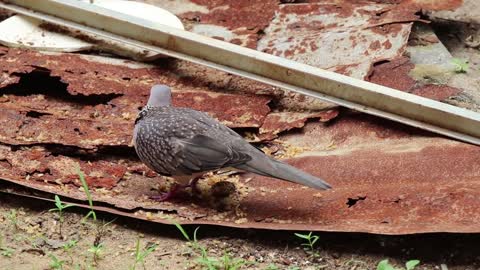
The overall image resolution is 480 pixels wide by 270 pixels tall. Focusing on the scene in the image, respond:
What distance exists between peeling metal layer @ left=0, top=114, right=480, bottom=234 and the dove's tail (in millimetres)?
195

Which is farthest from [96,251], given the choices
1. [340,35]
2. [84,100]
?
[340,35]

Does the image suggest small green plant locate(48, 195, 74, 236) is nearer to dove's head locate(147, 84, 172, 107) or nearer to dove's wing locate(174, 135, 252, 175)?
dove's wing locate(174, 135, 252, 175)

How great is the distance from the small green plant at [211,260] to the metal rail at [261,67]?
4.14 feet

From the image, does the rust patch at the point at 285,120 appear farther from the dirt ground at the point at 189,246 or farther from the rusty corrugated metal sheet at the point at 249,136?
the dirt ground at the point at 189,246

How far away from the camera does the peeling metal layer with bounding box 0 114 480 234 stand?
4137 mm

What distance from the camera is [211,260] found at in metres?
3.92

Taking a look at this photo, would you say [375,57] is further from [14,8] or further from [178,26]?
[14,8]

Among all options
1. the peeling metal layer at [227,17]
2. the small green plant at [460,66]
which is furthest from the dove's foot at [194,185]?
the small green plant at [460,66]

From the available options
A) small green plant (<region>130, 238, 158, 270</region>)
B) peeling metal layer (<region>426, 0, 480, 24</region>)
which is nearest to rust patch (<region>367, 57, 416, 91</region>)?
peeling metal layer (<region>426, 0, 480, 24</region>)

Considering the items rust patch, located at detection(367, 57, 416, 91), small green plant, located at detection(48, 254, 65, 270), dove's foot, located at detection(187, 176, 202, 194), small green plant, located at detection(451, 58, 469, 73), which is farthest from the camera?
small green plant, located at detection(451, 58, 469, 73)

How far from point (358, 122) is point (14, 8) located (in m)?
2.46

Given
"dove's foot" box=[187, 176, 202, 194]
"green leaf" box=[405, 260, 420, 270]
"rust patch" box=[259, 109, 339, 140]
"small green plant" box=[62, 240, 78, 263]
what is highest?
"rust patch" box=[259, 109, 339, 140]

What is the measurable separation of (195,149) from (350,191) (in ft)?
2.60

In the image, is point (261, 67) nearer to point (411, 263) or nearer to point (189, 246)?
point (189, 246)
